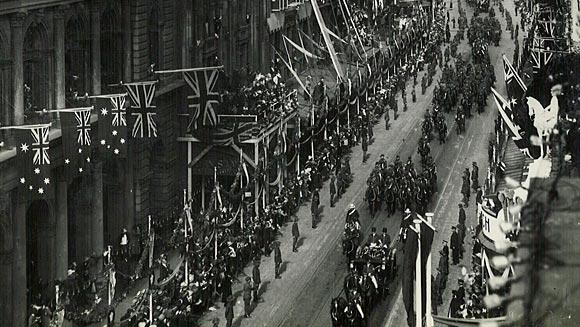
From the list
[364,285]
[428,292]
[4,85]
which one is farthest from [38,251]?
[428,292]

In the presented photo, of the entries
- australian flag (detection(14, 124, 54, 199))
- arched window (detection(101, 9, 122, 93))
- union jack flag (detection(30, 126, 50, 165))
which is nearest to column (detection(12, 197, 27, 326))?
australian flag (detection(14, 124, 54, 199))

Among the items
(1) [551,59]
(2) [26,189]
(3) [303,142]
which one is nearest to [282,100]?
(3) [303,142]

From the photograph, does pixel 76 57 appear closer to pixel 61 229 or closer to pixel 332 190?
pixel 61 229

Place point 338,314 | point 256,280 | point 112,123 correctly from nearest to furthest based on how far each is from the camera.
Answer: point 338,314, point 112,123, point 256,280

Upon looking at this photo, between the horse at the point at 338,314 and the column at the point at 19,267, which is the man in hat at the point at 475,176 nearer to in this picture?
the horse at the point at 338,314

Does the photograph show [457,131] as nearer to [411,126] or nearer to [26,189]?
[411,126]
